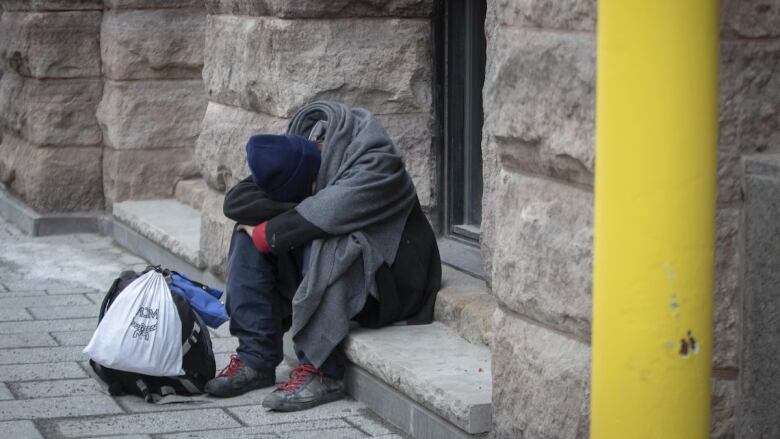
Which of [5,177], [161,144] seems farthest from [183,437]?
[5,177]

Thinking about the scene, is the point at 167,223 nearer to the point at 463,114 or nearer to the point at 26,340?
the point at 26,340

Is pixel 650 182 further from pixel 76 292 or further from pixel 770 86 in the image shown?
pixel 76 292

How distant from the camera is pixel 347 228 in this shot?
4.71m

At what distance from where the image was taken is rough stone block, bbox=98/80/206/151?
8.18 meters

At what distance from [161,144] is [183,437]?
409cm

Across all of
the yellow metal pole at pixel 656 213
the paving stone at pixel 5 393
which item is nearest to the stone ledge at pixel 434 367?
the paving stone at pixel 5 393

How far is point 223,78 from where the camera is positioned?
20.7 ft

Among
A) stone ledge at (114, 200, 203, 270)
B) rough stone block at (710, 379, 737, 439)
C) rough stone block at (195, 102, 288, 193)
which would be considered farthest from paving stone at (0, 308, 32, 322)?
rough stone block at (710, 379, 737, 439)

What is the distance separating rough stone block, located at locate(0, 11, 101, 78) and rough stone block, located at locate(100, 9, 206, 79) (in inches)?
11.9

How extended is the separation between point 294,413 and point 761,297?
202 cm

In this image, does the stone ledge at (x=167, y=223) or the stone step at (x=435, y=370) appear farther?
the stone ledge at (x=167, y=223)

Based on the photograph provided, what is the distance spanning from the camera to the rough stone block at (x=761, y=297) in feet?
10.1

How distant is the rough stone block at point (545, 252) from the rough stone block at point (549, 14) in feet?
1.34

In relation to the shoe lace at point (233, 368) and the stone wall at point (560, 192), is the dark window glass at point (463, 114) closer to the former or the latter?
the shoe lace at point (233, 368)
